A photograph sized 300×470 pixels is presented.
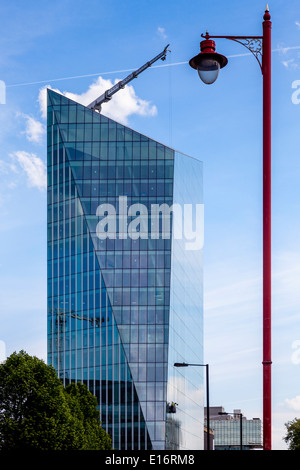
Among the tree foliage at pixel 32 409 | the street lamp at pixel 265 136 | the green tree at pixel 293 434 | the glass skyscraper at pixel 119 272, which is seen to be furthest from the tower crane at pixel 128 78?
the street lamp at pixel 265 136

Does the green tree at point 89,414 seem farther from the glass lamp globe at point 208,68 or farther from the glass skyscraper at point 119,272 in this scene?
the glass lamp globe at point 208,68

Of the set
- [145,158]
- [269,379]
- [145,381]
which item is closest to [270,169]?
[269,379]

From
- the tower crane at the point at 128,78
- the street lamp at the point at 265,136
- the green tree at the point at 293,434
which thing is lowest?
the green tree at the point at 293,434

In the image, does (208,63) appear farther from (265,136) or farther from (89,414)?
(89,414)

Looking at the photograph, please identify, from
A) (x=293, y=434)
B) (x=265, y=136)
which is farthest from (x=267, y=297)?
(x=293, y=434)

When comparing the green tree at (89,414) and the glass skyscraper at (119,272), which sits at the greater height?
the glass skyscraper at (119,272)

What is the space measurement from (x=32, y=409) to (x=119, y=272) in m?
83.6

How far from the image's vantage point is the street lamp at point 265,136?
15.2 meters

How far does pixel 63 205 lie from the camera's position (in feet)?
483

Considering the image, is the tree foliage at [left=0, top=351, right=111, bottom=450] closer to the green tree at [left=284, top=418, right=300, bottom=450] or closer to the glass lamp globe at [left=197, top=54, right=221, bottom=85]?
the glass lamp globe at [left=197, top=54, right=221, bottom=85]

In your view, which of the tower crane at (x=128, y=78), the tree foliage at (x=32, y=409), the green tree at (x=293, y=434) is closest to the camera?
the tree foliage at (x=32, y=409)

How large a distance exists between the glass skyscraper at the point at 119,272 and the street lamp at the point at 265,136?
390 feet

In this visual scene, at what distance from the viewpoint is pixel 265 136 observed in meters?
16.2

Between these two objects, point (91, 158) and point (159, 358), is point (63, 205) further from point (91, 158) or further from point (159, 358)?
point (159, 358)
